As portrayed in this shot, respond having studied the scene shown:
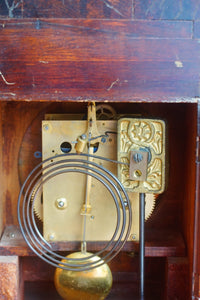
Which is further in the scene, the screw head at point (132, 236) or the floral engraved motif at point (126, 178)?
the screw head at point (132, 236)

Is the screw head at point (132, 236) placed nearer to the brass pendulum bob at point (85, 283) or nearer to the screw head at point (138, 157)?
the brass pendulum bob at point (85, 283)

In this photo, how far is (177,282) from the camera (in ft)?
5.14

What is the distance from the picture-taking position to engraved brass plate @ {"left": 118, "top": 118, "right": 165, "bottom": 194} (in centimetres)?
147

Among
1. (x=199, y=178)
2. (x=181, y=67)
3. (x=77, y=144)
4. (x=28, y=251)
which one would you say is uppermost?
(x=181, y=67)

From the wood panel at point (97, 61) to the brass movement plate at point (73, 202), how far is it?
285 mm

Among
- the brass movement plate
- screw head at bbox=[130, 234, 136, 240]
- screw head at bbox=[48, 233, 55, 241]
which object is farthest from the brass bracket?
screw head at bbox=[48, 233, 55, 241]

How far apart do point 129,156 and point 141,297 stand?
1.64ft

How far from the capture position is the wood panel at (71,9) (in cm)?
129

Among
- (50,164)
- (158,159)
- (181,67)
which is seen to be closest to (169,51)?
(181,67)

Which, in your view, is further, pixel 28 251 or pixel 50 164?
pixel 28 251

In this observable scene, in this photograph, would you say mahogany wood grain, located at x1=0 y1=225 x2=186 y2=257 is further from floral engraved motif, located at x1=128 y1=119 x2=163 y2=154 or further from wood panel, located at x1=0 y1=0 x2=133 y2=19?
wood panel, located at x1=0 y1=0 x2=133 y2=19

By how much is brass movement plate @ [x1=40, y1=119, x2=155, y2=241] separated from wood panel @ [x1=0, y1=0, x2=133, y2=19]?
1.34 feet

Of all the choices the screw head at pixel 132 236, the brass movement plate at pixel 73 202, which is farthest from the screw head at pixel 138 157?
the screw head at pixel 132 236

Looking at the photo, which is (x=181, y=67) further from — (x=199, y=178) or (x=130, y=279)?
(x=130, y=279)
